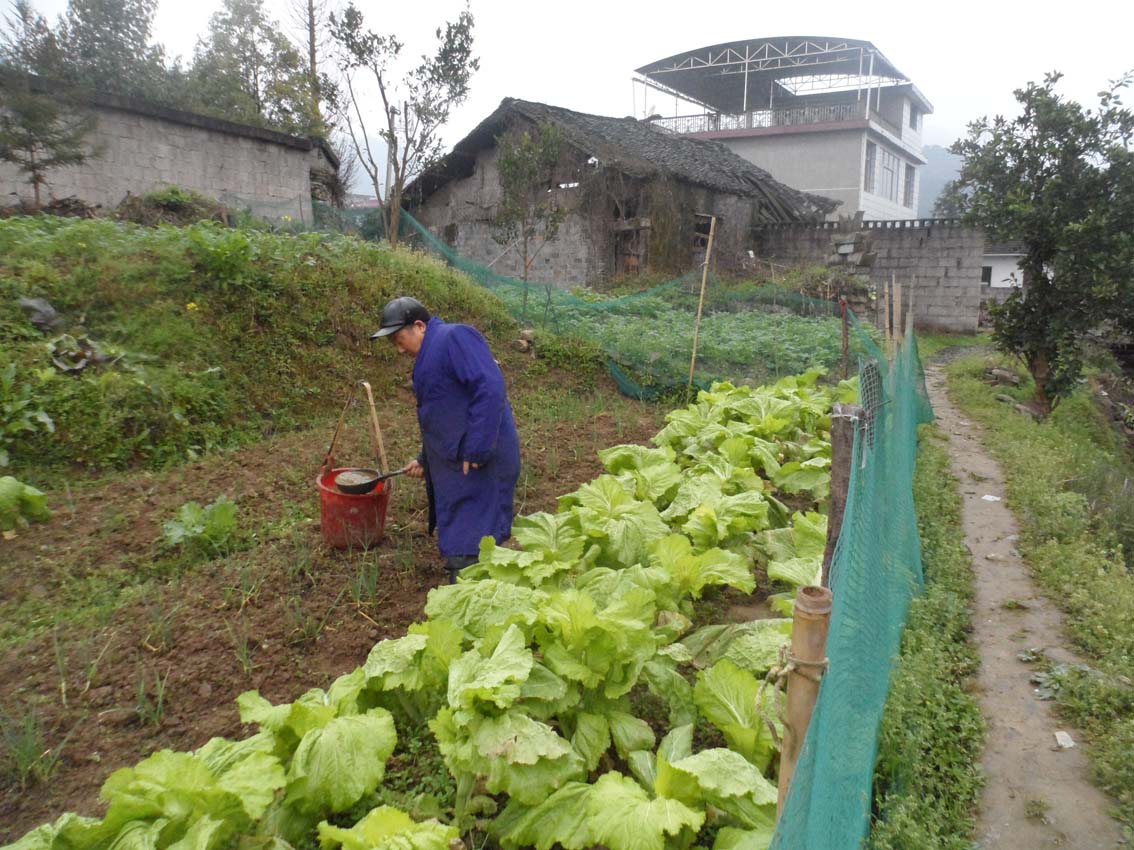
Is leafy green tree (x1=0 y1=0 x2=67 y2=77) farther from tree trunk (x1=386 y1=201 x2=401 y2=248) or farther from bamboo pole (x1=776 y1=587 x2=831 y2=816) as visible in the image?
bamboo pole (x1=776 y1=587 x2=831 y2=816)

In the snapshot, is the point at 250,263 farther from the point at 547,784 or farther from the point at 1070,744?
the point at 1070,744

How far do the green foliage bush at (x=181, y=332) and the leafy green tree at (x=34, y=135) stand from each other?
Answer: 181 centimetres

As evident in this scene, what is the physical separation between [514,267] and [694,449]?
14.0m

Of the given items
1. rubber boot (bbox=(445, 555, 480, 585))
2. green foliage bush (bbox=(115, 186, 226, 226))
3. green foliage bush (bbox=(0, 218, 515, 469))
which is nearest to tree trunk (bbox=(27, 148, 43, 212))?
green foliage bush (bbox=(115, 186, 226, 226))

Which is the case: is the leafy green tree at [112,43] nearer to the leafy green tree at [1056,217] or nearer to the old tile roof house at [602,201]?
the old tile roof house at [602,201]

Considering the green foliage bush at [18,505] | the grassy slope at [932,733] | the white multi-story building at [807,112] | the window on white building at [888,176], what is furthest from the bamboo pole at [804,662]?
the window on white building at [888,176]

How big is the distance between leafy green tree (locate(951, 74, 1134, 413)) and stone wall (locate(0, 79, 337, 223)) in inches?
435

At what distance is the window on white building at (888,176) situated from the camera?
31500mm

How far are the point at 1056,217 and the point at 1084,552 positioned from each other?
21.6 ft

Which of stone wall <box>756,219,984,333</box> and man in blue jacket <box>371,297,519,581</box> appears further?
stone wall <box>756,219,984,333</box>

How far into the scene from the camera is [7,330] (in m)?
6.62

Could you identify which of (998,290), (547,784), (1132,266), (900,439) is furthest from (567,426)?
(998,290)

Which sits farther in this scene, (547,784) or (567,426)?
(567,426)

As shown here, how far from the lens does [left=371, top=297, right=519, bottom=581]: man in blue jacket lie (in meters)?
3.99
